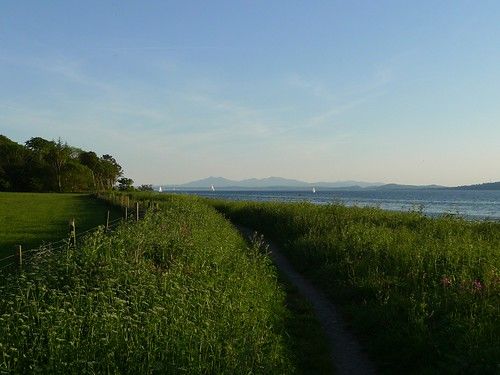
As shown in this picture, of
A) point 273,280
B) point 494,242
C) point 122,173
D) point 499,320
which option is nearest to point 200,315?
point 499,320

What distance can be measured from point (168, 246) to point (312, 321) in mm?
4460

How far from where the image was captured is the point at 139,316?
25.5 ft

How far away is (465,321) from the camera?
29.8ft

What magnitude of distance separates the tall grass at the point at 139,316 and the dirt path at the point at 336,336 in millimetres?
979

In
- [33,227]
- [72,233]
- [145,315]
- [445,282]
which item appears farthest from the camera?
[33,227]

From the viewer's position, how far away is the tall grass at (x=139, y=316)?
6.38 metres

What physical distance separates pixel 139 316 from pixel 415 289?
654 cm

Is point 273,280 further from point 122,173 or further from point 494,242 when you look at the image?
point 122,173

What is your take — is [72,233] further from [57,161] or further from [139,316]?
[57,161]

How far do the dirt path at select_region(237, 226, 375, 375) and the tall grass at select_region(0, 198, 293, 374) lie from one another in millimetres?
979

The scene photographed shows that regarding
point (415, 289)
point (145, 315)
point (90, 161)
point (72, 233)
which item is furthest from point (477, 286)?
point (90, 161)

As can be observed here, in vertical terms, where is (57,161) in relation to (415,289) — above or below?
above

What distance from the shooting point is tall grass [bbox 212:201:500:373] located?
8.58 m

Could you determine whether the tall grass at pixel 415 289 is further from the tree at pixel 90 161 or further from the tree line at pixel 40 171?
the tree at pixel 90 161
